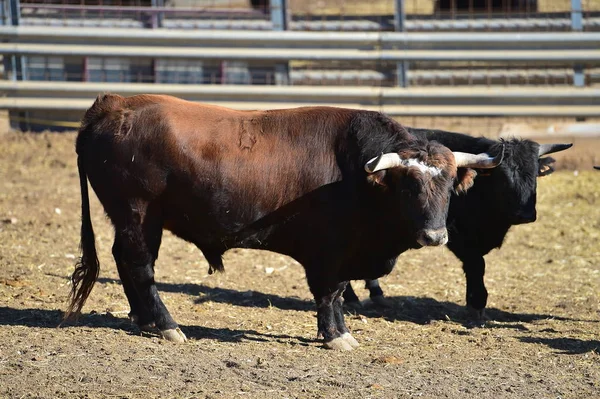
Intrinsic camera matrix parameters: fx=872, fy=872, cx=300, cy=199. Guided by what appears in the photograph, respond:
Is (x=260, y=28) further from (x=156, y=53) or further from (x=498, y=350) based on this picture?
(x=498, y=350)

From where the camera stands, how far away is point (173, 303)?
803 centimetres

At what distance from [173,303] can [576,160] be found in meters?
7.31

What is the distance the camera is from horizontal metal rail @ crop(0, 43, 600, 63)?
12289 mm

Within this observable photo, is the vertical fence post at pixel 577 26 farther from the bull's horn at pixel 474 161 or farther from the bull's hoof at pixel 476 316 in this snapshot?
the bull's horn at pixel 474 161

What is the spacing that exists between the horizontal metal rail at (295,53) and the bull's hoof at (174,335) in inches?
247

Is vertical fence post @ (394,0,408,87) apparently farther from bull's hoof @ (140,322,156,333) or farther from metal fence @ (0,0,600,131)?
bull's hoof @ (140,322,156,333)

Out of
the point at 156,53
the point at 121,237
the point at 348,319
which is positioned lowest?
the point at 348,319

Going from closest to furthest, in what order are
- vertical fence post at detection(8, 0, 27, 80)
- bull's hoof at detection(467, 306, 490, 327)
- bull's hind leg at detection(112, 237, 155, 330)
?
1. bull's hind leg at detection(112, 237, 155, 330)
2. bull's hoof at detection(467, 306, 490, 327)
3. vertical fence post at detection(8, 0, 27, 80)

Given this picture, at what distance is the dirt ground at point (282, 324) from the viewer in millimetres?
5727

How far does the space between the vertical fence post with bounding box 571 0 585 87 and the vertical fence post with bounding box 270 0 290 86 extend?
4292 mm

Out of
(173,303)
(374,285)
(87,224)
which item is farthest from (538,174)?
(87,224)

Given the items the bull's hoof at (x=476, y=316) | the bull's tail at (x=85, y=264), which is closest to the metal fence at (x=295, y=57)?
the bull's hoof at (x=476, y=316)

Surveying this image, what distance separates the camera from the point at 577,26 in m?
13.1

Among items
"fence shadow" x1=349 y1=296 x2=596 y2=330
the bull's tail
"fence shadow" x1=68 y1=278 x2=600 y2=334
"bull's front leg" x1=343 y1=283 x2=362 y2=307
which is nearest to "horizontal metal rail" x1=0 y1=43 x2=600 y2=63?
"fence shadow" x1=68 y1=278 x2=600 y2=334
